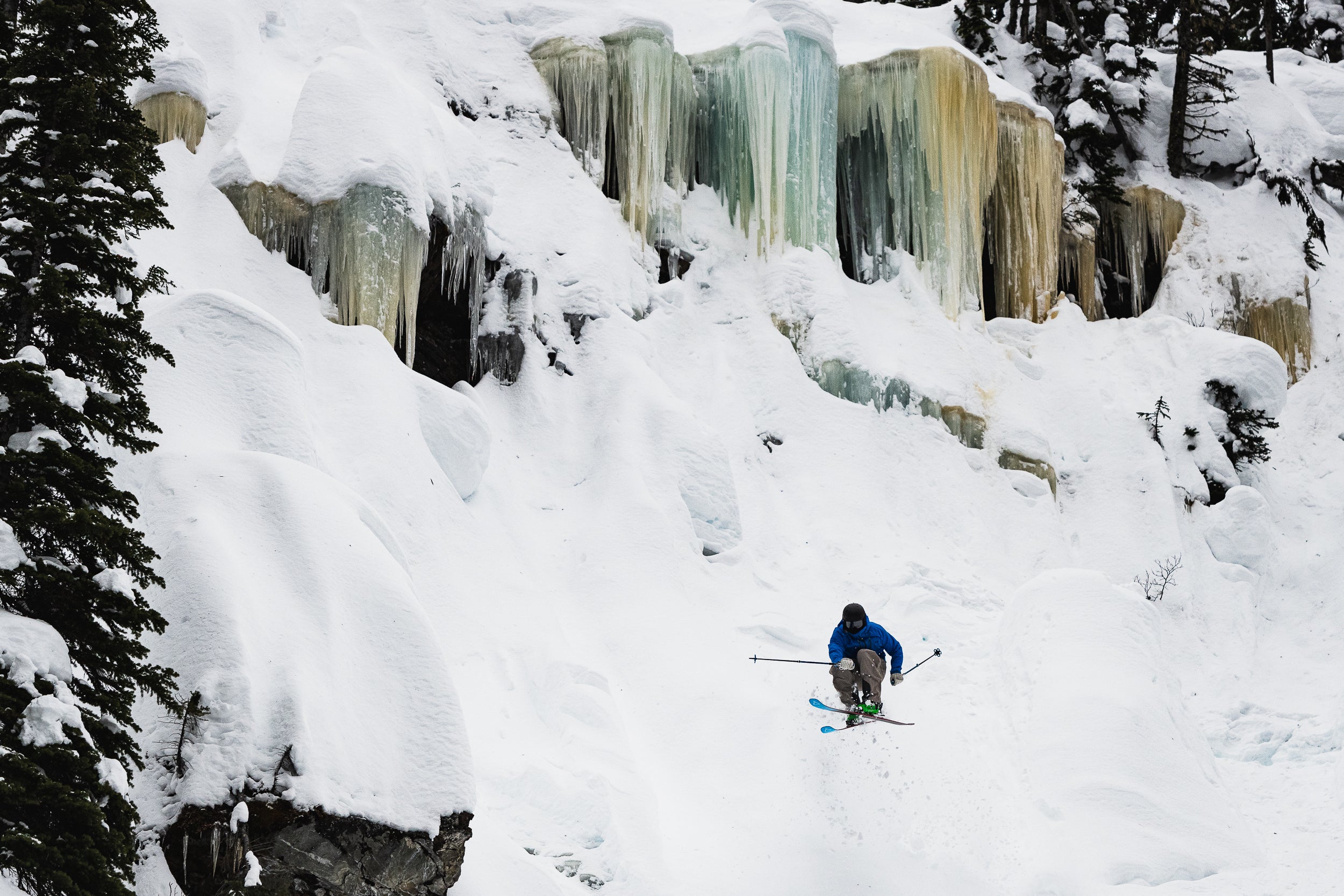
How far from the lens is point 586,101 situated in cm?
1708

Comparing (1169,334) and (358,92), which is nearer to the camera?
(358,92)

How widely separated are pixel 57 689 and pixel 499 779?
4496mm

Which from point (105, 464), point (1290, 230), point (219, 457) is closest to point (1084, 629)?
point (219, 457)

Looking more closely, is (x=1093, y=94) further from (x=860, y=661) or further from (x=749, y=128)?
(x=860, y=661)

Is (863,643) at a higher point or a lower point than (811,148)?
lower

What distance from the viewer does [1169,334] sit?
1866 centimetres

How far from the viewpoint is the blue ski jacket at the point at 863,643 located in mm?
10289

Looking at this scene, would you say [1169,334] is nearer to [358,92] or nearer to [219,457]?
[358,92]

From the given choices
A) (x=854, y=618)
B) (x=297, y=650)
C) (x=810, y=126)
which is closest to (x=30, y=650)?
(x=297, y=650)

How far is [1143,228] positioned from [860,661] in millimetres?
13407

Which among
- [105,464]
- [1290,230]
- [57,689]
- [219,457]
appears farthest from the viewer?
[1290,230]

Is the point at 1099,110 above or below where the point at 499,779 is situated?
above

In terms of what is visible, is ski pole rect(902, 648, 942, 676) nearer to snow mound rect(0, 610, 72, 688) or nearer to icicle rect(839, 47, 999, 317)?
snow mound rect(0, 610, 72, 688)

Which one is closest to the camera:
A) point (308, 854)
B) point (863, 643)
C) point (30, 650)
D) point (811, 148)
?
point (30, 650)
